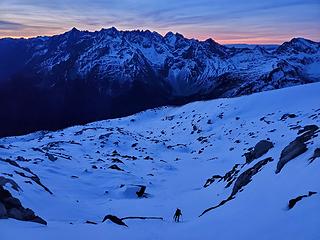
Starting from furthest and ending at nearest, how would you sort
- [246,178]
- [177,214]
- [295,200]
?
[246,178] → [177,214] → [295,200]

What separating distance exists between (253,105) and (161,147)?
25726 millimetres

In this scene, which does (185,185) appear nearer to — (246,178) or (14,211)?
(246,178)

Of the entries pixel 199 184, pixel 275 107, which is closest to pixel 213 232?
pixel 199 184

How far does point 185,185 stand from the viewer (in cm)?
3681

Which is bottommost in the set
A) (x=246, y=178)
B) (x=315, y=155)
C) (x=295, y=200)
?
(x=246, y=178)

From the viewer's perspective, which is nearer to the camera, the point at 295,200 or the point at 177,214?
the point at 295,200

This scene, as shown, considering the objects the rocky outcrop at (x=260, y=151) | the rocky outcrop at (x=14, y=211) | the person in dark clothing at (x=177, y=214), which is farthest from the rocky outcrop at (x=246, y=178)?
the rocky outcrop at (x=14, y=211)

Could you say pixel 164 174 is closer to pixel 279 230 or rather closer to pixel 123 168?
pixel 123 168

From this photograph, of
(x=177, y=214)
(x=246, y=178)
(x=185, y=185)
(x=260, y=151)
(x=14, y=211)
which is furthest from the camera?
(x=185, y=185)

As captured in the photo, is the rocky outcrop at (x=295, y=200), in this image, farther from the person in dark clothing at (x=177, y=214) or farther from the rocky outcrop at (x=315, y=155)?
the person in dark clothing at (x=177, y=214)

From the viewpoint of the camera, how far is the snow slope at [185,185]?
1437 cm

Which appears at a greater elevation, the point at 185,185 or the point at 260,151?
the point at 260,151

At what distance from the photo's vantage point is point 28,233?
1373 cm

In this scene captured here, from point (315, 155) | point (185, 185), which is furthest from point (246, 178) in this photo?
point (185, 185)
